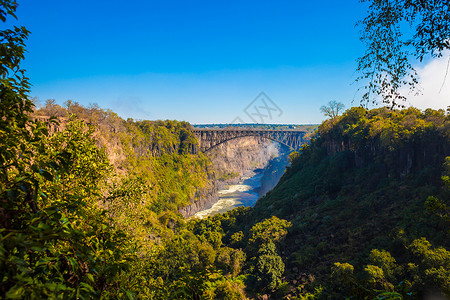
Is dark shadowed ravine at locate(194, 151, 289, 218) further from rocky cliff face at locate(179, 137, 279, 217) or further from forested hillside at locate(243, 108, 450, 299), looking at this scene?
forested hillside at locate(243, 108, 450, 299)

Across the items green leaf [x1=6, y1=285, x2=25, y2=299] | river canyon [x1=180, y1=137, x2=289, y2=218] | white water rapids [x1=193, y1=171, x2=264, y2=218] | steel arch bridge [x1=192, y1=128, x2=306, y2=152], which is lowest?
white water rapids [x1=193, y1=171, x2=264, y2=218]

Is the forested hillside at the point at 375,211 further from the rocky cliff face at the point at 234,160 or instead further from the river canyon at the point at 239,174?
the rocky cliff face at the point at 234,160

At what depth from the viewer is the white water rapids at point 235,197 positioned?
275 ft

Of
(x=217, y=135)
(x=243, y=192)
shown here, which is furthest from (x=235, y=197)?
(x=217, y=135)

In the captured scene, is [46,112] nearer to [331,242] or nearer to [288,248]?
[288,248]

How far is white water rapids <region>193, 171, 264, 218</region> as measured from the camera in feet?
275

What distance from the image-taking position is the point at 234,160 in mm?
154375

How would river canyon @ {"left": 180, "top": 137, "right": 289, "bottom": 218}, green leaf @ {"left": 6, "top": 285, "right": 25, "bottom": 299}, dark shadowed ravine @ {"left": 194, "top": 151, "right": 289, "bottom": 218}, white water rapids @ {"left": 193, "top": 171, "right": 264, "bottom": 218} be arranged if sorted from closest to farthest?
green leaf @ {"left": 6, "top": 285, "right": 25, "bottom": 299} → white water rapids @ {"left": 193, "top": 171, "right": 264, "bottom": 218} → dark shadowed ravine @ {"left": 194, "top": 151, "right": 289, "bottom": 218} → river canyon @ {"left": 180, "top": 137, "right": 289, "bottom": 218}

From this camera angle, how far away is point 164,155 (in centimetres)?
8619

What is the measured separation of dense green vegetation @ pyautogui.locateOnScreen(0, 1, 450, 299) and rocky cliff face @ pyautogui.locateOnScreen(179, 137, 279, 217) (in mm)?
44097

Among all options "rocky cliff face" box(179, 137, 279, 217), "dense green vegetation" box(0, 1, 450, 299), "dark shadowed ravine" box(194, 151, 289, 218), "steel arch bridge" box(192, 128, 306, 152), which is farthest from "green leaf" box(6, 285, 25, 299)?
"steel arch bridge" box(192, 128, 306, 152)

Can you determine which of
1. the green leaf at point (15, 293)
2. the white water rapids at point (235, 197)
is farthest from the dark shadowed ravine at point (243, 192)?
the green leaf at point (15, 293)

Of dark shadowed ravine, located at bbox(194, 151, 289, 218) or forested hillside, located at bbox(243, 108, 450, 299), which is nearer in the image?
forested hillside, located at bbox(243, 108, 450, 299)

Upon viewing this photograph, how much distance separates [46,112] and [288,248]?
42752 millimetres
